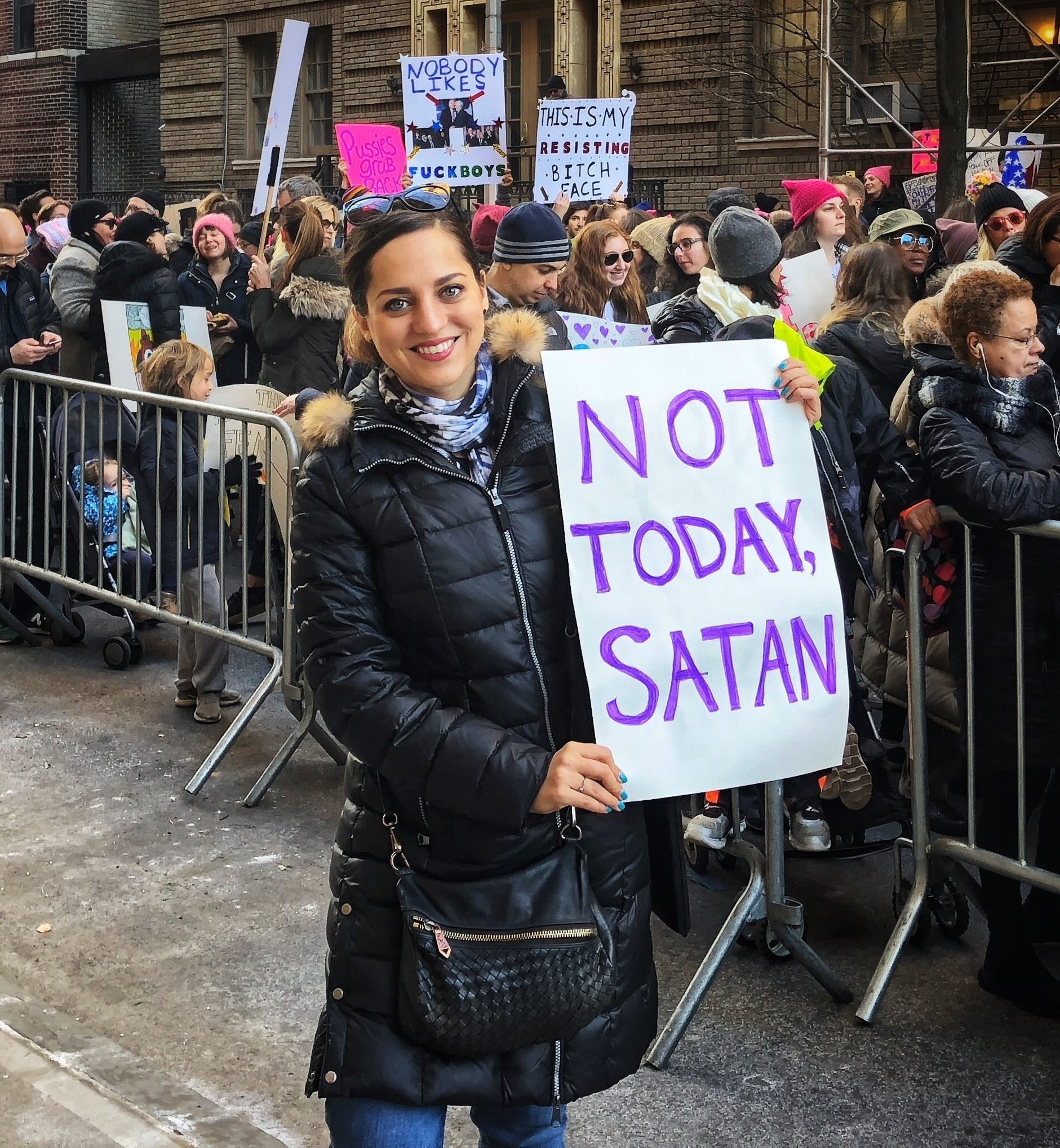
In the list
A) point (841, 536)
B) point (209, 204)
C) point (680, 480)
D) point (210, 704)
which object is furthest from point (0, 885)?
point (209, 204)

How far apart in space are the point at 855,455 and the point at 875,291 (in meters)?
1.14

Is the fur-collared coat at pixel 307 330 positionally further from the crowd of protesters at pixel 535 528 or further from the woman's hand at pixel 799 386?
the woman's hand at pixel 799 386

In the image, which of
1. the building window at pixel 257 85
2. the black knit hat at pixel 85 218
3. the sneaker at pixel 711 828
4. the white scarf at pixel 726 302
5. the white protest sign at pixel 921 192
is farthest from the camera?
the building window at pixel 257 85

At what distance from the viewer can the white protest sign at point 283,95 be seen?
10.0m

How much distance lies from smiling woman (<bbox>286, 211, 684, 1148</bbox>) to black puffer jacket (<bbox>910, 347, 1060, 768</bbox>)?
5.81 feet

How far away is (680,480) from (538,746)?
612 mm

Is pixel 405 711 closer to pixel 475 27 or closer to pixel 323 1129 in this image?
pixel 323 1129

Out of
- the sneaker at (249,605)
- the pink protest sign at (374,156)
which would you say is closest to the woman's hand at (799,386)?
the sneaker at (249,605)

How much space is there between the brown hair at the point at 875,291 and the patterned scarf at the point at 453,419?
3.59m

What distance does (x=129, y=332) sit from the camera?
8.08m

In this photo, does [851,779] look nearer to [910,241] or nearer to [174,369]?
[910,241]

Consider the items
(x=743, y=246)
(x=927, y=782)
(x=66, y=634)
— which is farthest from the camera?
(x=66, y=634)

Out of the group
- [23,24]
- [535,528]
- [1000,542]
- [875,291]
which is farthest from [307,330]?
[23,24]

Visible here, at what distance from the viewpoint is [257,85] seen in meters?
26.7
